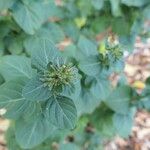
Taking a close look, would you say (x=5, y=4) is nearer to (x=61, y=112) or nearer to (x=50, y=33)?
(x=50, y=33)

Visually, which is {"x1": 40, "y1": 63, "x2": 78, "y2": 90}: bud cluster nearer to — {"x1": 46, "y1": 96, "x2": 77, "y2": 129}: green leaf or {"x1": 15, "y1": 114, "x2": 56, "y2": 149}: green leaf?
{"x1": 46, "y1": 96, "x2": 77, "y2": 129}: green leaf

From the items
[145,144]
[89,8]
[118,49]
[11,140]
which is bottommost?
[145,144]

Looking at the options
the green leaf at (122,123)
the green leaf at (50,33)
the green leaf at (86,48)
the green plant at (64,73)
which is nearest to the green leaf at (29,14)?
the green plant at (64,73)

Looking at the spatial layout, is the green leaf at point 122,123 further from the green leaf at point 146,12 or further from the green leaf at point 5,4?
the green leaf at point 5,4

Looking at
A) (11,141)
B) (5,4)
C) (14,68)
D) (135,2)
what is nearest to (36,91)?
(14,68)

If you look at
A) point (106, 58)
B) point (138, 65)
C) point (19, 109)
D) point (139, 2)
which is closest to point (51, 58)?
point (19, 109)

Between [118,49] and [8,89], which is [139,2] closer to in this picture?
[118,49]

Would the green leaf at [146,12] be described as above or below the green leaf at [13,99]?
below
